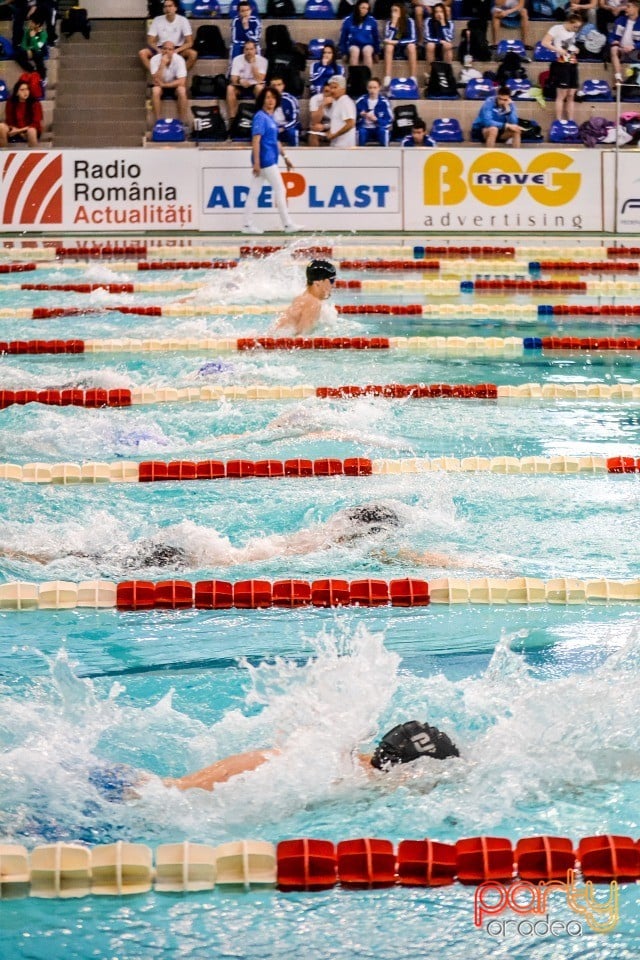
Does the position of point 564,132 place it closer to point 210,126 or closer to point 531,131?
point 531,131

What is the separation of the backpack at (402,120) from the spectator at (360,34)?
73 centimetres

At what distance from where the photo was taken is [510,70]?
1567cm

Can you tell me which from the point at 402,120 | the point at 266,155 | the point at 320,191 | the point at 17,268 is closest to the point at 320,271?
the point at 17,268

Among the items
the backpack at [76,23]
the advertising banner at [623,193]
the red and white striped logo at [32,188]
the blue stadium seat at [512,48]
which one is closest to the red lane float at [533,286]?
the advertising banner at [623,193]

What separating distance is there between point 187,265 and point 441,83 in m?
4.81

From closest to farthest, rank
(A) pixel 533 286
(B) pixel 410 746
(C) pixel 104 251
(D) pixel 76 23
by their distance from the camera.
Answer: (B) pixel 410 746, (A) pixel 533 286, (C) pixel 104 251, (D) pixel 76 23

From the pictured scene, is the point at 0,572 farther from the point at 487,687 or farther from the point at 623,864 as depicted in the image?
the point at 623,864

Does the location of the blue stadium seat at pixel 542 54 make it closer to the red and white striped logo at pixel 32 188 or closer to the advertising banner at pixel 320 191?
the advertising banner at pixel 320 191

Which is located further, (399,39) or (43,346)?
(399,39)

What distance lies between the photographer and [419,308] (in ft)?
34.1

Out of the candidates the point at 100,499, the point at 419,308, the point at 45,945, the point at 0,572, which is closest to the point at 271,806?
the point at 45,945

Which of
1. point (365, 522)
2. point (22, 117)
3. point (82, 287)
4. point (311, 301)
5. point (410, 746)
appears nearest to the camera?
point (410, 746)

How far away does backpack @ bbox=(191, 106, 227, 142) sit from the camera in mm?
15266

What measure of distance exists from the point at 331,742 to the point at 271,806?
265 millimetres
